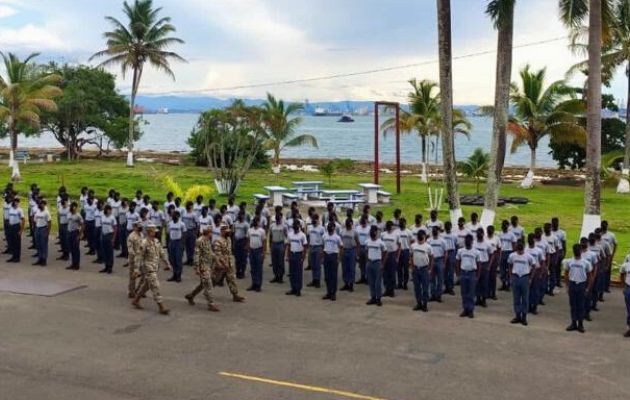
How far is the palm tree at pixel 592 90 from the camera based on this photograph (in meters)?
16.9

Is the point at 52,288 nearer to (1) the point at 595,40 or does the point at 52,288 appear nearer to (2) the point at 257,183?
(1) the point at 595,40

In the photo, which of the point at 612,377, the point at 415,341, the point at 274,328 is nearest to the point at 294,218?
the point at 274,328

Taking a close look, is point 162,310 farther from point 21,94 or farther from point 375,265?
point 21,94

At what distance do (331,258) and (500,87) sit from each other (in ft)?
22.5

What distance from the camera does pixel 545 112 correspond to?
109ft

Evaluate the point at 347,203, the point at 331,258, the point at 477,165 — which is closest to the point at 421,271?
the point at 331,258

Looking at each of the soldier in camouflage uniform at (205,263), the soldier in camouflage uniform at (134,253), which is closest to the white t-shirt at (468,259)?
the soldier in camouflage uniform at (205,263)

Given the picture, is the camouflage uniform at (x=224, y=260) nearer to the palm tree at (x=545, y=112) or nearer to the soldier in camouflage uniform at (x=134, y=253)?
the soldier in camouflage uniform at (x=134, y=253)

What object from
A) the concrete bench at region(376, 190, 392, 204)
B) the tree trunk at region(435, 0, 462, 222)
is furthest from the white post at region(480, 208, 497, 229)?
the concrete bench at region(376, 190, 392, 204)

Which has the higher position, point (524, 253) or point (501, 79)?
point (501, 79)

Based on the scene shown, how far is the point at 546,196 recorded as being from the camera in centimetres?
3058

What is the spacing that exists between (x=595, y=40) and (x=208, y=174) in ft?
81.0

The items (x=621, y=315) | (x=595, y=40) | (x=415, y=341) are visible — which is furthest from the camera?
(x=595, y=40)

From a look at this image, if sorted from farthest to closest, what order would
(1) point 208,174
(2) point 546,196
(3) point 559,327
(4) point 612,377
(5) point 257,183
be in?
(1) point 208,174
(5) point 257,183
(2) point 546,196
(3) point 559,327
(4) point 612,377
